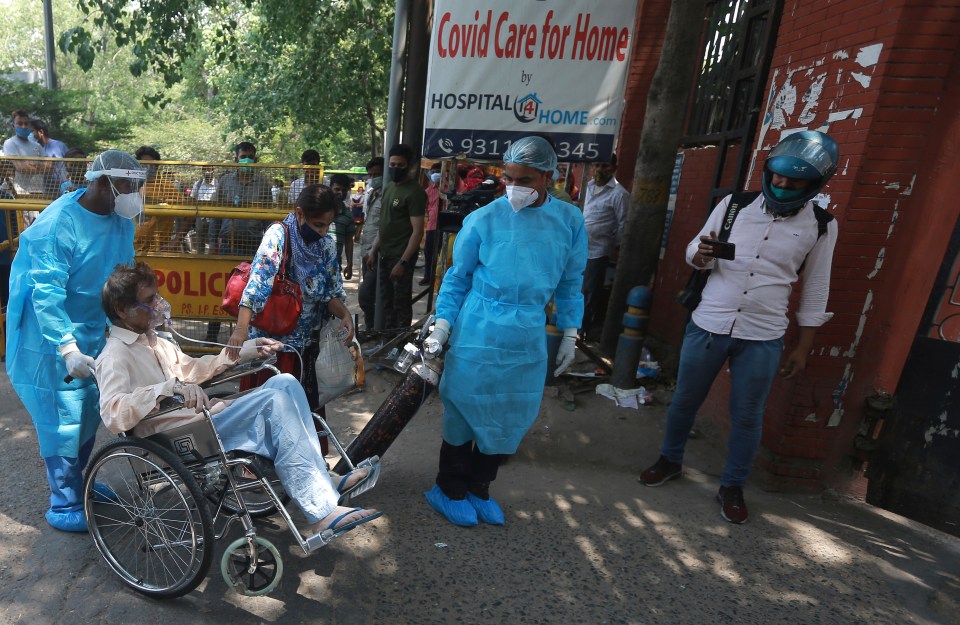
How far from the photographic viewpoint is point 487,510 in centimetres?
319

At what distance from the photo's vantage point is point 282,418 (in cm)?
246

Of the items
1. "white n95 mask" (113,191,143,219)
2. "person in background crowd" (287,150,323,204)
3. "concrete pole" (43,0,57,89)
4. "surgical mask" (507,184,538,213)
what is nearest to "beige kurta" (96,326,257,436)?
"white n95 mask" (113,191,143,219)

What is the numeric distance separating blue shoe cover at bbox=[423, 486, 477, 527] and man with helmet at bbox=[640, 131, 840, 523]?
1392 mm

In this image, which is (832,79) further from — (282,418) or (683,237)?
(282,418)

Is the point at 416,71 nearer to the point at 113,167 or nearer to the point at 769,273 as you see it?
the point at 113,167

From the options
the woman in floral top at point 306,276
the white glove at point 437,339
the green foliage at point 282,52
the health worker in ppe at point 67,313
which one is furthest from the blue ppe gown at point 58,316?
the green foliage at point 282,52

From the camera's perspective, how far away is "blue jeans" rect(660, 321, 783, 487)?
3150 mm

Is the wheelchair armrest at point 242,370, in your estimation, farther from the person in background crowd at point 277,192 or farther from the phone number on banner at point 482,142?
the phone number on banner at point 482,142

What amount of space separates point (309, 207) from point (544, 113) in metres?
2.70

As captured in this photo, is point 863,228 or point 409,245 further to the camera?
point 409,245

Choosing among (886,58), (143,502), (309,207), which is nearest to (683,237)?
(886,58)

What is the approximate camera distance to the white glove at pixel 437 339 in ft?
9.41

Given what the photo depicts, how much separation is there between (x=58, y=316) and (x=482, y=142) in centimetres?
342

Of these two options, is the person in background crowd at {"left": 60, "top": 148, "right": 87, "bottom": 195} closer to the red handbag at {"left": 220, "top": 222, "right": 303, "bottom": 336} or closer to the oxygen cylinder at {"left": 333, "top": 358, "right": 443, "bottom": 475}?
the red handbag at {"left": 220, "top": 222, "right": 303, "bottom": 336}
